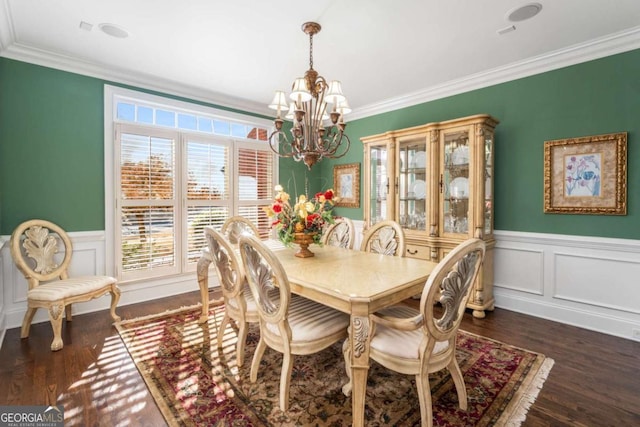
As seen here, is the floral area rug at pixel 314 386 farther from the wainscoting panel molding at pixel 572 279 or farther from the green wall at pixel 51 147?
the green wall at pixel 51 147

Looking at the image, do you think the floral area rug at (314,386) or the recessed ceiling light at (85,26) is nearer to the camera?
the floral area rug at (314,386)

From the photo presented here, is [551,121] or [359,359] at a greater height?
[551,121]

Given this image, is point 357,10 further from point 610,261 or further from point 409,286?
point 610,261

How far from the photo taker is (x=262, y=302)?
1.88 metres

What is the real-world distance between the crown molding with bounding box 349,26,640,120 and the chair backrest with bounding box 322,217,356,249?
6.85 ft

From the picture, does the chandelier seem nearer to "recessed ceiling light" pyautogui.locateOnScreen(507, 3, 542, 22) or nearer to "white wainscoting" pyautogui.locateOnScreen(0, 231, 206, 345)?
"recessed ceiling light" pyautogui.locateOnScreen(507, 3, 542, 22)

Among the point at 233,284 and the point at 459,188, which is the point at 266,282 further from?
the point at 459,188

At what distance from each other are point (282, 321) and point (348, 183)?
11.7ft

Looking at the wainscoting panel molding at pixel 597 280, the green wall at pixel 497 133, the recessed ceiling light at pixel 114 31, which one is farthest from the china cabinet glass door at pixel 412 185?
the recessed ceiling light at pixel 114 31

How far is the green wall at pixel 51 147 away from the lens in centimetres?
290

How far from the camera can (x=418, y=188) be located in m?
3.75

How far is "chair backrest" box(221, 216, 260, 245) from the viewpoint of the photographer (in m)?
3.61

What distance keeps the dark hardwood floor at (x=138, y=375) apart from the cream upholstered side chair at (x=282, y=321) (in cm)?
75

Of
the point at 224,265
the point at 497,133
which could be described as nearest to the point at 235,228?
the point at 224,265
